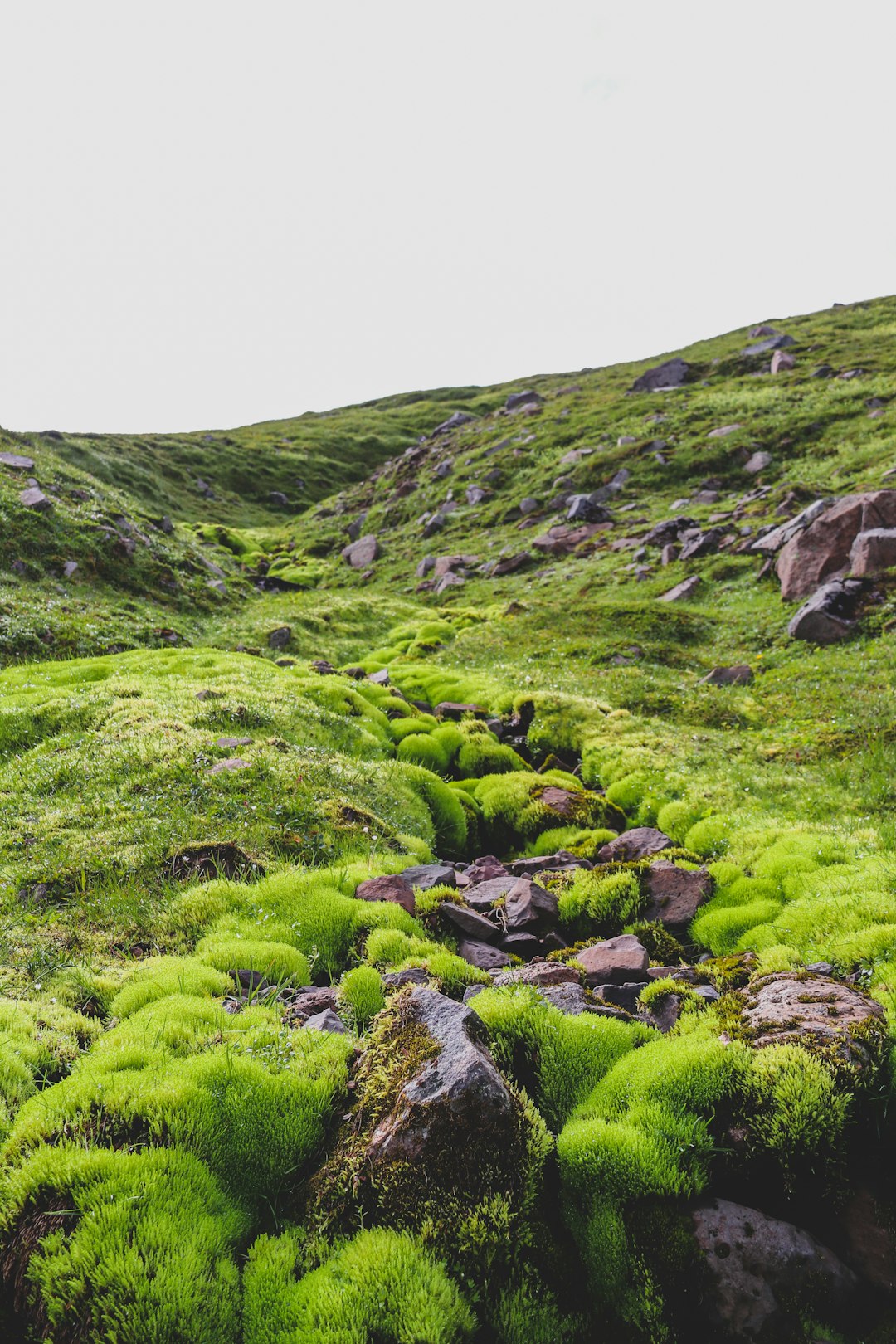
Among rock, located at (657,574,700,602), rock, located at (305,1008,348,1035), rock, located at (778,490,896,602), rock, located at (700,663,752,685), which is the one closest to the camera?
rock, located at (305,1008,348,1035)

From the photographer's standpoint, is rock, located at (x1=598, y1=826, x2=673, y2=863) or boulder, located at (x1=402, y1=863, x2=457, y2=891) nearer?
boulder, located at (x1=402, y1=863, x2=457, y2=891)

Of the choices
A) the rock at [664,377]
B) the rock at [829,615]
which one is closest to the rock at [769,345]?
the rock at [664,377]

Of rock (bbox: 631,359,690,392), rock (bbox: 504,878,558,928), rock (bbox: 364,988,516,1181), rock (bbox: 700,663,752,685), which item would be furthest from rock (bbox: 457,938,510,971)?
rock (bbox: 631,359,690,392)

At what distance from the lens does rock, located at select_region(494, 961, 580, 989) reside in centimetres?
938

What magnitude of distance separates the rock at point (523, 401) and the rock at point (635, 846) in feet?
324

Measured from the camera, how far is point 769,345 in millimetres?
92750

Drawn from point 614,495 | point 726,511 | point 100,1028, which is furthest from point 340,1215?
point 614,495

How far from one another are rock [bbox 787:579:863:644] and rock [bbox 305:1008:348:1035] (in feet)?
83.3

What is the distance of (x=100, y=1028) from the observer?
8.06 m

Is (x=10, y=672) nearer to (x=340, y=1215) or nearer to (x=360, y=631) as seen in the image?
(x=360, y=631)

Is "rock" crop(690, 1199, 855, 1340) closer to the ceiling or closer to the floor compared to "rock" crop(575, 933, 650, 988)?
closer to the ceiling

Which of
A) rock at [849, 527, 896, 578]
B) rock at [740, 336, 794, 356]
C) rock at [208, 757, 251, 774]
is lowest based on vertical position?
rock at [208, 757, 251, 774]

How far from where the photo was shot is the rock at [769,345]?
90688 mm

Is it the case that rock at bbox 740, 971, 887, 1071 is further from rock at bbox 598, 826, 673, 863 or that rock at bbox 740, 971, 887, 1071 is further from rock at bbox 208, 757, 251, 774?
rock at bbox 208, 757, 251, 774
